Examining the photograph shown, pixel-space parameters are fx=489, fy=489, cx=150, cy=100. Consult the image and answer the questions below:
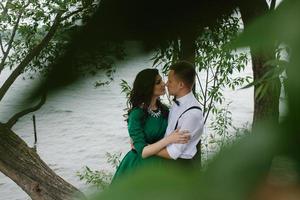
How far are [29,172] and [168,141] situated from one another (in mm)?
1184

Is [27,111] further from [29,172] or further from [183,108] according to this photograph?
[29,172]

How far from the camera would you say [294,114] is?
0.28 ft

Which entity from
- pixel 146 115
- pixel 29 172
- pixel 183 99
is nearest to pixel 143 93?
pixel 146 115

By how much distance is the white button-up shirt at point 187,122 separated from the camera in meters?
1.41

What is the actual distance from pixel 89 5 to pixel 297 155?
0.29 ft


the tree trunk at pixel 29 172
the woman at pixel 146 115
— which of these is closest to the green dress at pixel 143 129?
the woman at pixel 146 115

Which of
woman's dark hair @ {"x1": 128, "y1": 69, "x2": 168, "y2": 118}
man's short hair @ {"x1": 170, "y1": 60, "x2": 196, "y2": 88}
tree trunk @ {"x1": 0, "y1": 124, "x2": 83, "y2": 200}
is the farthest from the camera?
tree trunk @ {"x1": 0, "y1": 124, "x2": 83, "y2": 200}

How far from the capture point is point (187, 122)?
4.74 ft

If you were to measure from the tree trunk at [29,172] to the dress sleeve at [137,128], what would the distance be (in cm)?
95

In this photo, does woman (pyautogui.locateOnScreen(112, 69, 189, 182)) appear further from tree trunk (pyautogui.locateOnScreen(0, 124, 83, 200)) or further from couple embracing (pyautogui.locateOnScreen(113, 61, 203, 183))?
tree trunk (pyautogui.locateOnScreen(0, 124, 83, 200))

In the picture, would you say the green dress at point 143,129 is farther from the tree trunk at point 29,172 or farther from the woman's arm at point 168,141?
the tree trunk at point 29,172

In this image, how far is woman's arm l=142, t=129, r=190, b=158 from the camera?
55.3 inches

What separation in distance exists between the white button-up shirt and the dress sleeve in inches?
3.5

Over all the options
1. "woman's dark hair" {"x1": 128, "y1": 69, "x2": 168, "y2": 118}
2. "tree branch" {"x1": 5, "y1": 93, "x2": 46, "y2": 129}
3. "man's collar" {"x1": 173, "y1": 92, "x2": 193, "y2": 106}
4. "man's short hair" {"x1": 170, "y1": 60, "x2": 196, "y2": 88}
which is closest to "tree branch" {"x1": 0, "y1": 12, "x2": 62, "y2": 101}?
"tree branch" {"x1": 5, "y1": 93, "x2": 46, "y2": 129}
